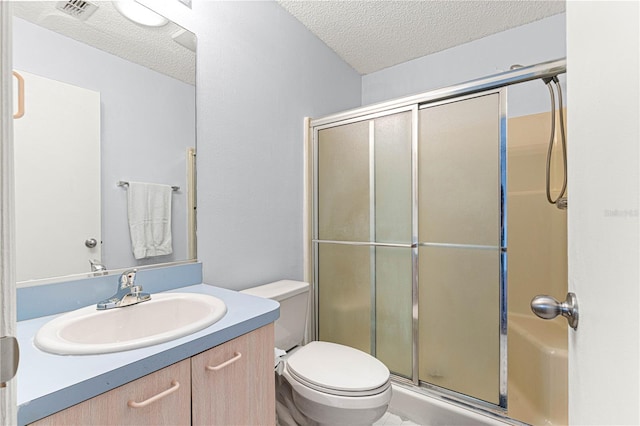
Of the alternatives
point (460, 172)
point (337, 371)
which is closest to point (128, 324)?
point (337, 371)

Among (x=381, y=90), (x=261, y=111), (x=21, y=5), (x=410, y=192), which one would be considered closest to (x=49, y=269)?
(x=21, y=5)

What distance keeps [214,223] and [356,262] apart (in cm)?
92

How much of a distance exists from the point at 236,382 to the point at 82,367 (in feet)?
1.33

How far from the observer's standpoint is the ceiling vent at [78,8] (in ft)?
3.43

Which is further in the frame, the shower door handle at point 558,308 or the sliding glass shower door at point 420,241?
the sliding glass shower door at point 420,241

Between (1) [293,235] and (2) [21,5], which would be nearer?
(2) [21,5]

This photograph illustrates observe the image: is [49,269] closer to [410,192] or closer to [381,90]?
[410,192]

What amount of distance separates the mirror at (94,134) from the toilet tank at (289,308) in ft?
1.44

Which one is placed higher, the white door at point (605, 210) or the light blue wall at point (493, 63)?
the light blue wall at point (493, 63)

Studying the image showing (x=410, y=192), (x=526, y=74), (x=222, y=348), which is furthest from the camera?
(x=410, y=192)

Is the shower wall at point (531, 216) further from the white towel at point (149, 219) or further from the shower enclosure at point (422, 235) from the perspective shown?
the white towel at point (149, 219)

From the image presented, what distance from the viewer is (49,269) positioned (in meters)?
0.99

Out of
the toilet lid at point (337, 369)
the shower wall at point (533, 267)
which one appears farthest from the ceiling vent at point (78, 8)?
the shower wall at point (533, 267)

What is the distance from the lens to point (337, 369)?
136cm
